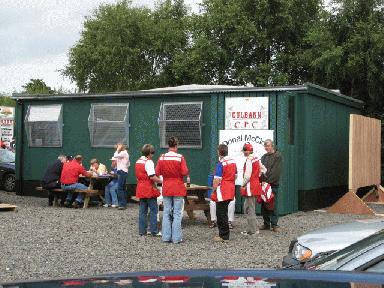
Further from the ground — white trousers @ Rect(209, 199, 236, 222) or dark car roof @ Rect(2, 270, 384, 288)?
dark car roof @ Rect(2, 270, 384, 288)

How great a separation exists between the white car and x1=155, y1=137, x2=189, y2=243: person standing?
157 inches

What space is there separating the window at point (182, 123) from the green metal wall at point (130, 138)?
14cm

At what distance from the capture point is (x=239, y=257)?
10211 mm

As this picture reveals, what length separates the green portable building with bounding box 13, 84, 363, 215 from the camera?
17.0 m

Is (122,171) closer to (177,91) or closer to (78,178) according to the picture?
(78,178)

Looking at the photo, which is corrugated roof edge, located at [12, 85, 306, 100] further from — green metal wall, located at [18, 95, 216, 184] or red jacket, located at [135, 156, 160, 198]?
red jacket, located at [135, 156, 160, 198]

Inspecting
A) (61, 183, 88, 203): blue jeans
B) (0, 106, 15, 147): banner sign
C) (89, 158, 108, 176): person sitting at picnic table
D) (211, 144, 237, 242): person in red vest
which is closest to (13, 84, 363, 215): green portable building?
(89, 158, 108, 176): person sitting at picnic table

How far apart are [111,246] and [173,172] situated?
5.11 ft

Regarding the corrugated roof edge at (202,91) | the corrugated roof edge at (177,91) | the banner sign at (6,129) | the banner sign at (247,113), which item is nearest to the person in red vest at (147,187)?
the banner sign at (247,113)

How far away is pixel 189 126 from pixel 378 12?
40.2 ft

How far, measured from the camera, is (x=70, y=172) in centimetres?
1798

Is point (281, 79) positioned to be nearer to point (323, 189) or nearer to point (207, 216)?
point (323, 189)

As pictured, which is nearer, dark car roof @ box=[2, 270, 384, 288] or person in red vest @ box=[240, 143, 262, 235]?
dark car roof @ box=[2, 270, 384, 288]

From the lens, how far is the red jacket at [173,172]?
11578 mm
